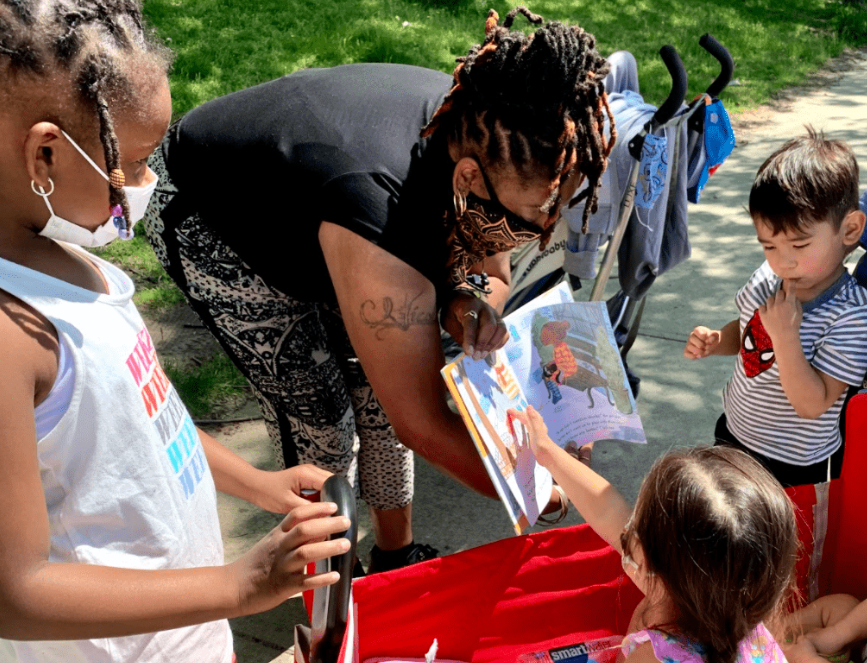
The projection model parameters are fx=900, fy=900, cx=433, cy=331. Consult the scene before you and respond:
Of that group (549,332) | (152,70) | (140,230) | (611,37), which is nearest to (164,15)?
(140,230)

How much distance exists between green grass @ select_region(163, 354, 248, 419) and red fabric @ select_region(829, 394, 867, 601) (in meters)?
2.22

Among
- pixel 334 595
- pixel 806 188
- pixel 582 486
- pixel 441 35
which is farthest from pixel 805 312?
pixel 441 35

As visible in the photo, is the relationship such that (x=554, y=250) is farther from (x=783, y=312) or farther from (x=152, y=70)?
(x=152, y=70)

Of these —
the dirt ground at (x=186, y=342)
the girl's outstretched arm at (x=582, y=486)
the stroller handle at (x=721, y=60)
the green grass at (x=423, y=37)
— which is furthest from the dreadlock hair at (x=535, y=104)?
the green grass at (x=423, y=37)

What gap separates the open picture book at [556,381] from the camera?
6.37 feet

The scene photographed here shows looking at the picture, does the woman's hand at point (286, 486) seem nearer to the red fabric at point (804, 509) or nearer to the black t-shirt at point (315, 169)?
the black t-shirt at point (315, 169)

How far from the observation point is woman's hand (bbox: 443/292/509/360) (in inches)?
76.8

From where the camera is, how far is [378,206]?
1.72 meters

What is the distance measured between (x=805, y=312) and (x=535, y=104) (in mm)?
972

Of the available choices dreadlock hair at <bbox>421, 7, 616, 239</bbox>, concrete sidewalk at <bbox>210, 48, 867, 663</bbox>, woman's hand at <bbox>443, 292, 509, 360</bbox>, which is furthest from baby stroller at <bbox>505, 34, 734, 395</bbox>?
dreadlock hair at <bbox>421, 7, 616, 239</bbox>

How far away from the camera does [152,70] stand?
3.82ft

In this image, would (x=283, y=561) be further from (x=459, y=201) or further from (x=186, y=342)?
(x=186, y=342)

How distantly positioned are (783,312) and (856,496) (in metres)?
0.45

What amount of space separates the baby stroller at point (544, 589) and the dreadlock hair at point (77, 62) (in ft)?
3.69
